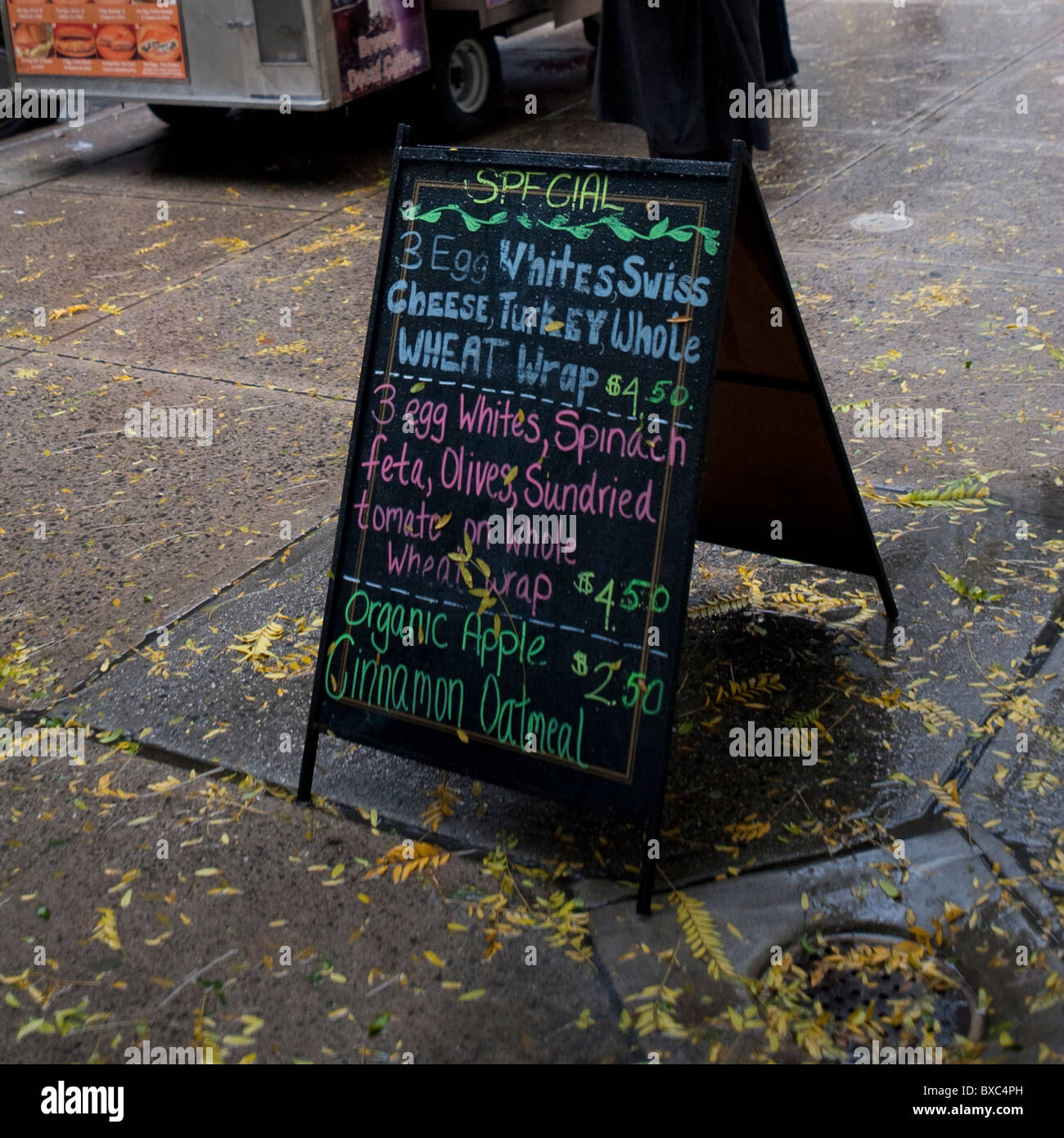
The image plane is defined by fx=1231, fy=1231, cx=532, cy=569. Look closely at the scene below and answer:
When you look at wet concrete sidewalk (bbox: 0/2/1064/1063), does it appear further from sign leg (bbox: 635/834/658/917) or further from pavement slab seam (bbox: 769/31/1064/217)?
pavement slab seam (bbox: 769/31/1064/217)

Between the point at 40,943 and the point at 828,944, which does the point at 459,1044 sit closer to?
the point at 828,944

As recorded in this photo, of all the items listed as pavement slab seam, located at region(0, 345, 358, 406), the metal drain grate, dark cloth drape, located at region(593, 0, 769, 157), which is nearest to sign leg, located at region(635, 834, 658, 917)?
the metal drain grate

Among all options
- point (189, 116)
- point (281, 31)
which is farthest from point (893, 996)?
point (189, 116)

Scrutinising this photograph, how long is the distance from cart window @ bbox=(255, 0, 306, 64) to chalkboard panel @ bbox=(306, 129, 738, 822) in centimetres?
541

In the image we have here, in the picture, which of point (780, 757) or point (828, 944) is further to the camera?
point (780, 757)

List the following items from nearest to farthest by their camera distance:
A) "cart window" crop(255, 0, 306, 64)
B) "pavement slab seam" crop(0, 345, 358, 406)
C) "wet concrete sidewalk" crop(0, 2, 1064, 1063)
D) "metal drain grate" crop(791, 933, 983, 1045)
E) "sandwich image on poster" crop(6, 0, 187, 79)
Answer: "metal drain grate" crop(791, 933, 983, 1045) → "wet concrete sidewalk" crop(0, 2, 1064, 1063) → "pavement slab seam" crop(0, 345, 358, 406) → "cart window" crop(255, 0, 306, 64) → "sandwich image on poster" crop(6, 0, 187, 79)

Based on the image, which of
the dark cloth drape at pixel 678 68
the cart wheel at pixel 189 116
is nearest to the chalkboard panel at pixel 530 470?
the dark cloth drape at pixel 678 68

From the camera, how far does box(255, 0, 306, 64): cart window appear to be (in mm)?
7625

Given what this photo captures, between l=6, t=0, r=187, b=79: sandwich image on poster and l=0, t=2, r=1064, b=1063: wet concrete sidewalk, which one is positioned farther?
l=6, t=0, r=187, b=79: sandwich image on poster

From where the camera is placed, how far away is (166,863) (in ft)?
9.42

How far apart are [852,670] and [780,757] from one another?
429mm

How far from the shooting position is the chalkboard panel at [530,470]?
8.55 feet

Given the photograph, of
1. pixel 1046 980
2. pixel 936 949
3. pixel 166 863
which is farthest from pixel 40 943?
pixel 1046 980

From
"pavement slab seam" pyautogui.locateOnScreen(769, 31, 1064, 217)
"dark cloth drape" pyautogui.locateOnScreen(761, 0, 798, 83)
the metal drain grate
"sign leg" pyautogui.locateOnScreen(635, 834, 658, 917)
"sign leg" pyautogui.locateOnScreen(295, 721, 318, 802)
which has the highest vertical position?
"dark cloth drape" pyautogui.locateOnScreen(761, 0, 798, 83)
